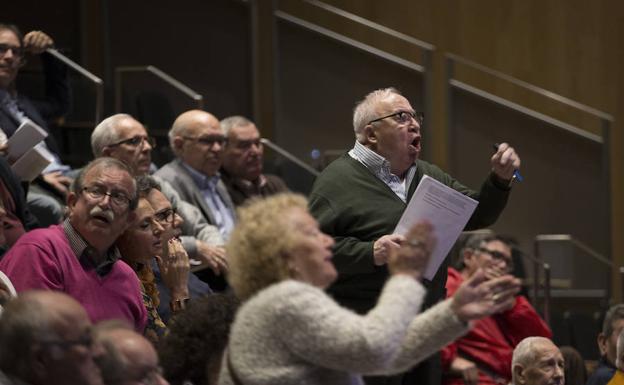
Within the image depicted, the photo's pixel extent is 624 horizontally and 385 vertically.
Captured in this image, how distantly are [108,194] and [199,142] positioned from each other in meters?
2.15

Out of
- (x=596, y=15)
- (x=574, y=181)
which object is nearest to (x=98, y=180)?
(x=574, y=181)

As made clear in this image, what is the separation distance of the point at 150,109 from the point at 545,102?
8.71ft

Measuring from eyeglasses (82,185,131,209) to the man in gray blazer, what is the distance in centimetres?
185

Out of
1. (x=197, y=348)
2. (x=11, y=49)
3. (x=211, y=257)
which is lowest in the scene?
(x=211, y=257)

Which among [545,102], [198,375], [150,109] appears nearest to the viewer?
[198,375]

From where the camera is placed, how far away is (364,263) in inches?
144

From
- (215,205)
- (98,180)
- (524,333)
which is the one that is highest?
(98,180)

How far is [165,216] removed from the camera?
→ 405cm

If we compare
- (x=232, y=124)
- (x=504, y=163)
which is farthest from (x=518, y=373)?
(x=232, y=124)

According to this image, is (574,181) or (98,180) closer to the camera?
(98,180)

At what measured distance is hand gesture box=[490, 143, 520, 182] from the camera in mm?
3812

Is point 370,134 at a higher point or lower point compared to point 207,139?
higher

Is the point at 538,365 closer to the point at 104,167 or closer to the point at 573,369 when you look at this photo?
the point at 573,369

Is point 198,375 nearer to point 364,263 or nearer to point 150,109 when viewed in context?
point 364,263
